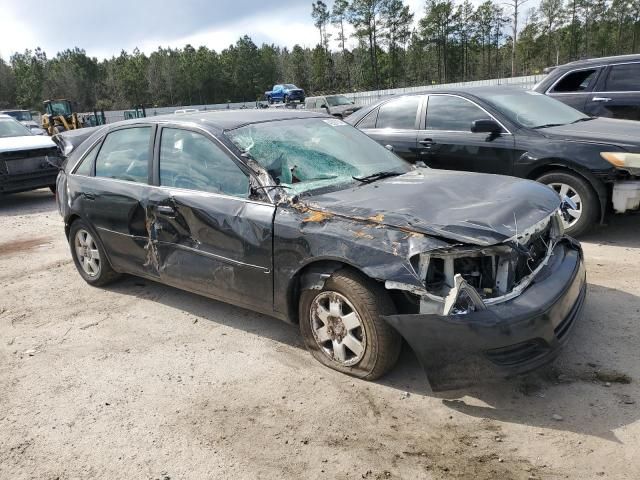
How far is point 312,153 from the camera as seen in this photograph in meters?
3.92

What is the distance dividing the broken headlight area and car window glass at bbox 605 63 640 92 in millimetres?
5899

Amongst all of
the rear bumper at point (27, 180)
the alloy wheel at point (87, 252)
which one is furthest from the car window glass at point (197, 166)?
the rear bumper at point (27, 180)

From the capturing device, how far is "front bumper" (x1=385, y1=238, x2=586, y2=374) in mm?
2707

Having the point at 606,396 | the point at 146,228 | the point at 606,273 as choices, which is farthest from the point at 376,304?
the point at 606,273

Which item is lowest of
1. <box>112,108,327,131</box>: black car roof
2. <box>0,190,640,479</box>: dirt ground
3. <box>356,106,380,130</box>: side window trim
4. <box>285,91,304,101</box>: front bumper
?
<box>0,190,640,479</box>: dirt ground

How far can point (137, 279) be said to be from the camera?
545cm

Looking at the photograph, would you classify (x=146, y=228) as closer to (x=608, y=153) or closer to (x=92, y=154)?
(x=92, y=154)

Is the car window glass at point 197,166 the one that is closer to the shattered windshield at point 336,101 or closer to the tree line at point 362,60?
the shattered windshield at point 336,101

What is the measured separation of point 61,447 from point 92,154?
9.64 ft

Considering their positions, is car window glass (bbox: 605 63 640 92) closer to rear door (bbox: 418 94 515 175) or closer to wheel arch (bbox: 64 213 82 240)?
rear door (bbox: 418 94 515 175)

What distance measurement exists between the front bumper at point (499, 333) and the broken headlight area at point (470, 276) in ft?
0.18

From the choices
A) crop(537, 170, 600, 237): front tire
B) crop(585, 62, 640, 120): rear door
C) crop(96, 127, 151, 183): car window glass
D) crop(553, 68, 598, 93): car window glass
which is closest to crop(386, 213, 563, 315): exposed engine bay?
crop(96, 127, 151, 183): car window glass

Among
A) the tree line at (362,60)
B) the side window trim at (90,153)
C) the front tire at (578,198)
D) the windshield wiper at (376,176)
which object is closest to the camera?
the windshield wiper at (376,176)

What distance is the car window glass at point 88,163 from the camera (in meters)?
4.95
